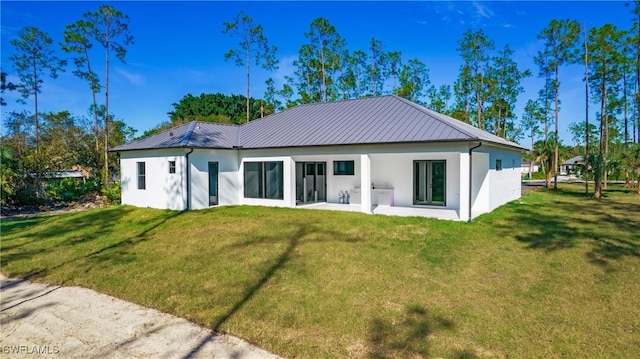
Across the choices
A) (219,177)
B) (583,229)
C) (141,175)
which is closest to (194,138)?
(219,177)

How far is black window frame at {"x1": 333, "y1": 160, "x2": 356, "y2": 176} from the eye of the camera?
1491 centimetres

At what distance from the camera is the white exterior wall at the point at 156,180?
13.7 meters

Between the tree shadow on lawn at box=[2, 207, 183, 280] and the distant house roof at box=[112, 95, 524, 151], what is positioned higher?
the distant house roof at box=[112, 95, 524, 151]

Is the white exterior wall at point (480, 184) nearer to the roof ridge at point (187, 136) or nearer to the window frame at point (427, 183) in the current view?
the window frame at point (427, 183)

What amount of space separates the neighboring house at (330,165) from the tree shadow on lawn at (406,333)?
701 cm

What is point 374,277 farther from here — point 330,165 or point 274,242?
point 330,165

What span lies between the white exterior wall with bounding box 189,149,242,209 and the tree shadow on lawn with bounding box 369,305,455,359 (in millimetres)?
10912

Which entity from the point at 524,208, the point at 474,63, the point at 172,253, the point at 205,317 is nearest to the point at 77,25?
the point at 172,253

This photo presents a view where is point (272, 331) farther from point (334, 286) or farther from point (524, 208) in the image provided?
point (524, 208)

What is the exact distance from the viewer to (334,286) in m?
5.89

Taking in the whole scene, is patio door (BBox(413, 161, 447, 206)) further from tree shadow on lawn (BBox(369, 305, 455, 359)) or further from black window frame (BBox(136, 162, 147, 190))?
black window frame (BBox(136, 162, 147, 190))

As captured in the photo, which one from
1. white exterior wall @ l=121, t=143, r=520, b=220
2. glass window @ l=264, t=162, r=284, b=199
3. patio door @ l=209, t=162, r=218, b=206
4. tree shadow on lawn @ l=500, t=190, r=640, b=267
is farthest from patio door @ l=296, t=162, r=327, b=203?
tree shadow on lawn @ l=500, t=190, r=640, b=267

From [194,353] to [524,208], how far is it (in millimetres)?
13994

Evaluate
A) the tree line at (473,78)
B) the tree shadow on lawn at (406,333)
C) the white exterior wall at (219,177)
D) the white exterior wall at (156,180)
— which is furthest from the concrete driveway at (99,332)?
the tree line at (473,78)
